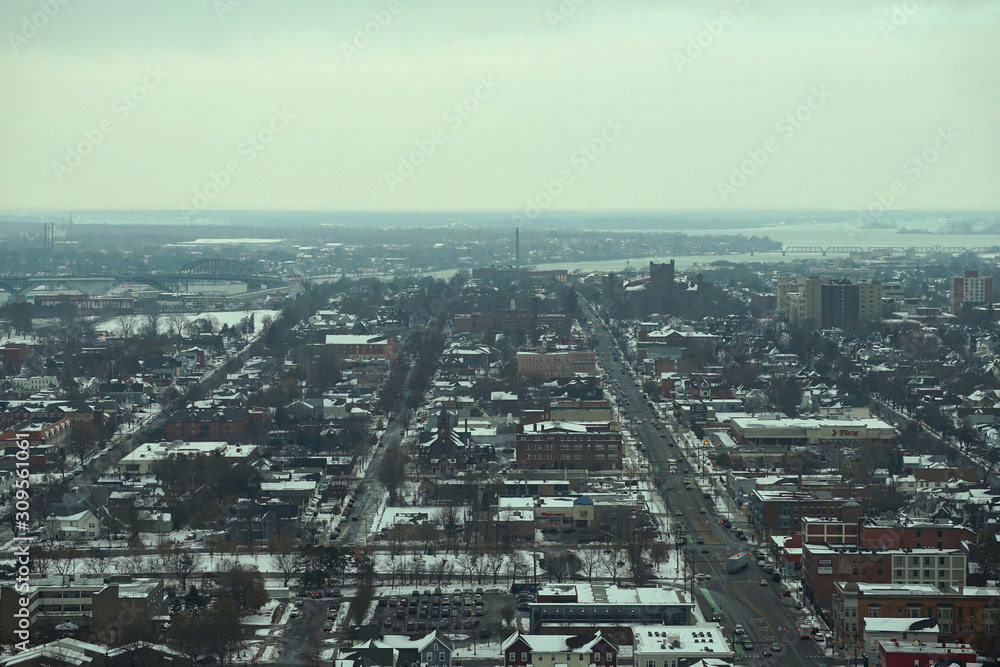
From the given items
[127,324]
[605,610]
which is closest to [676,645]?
[605,610]

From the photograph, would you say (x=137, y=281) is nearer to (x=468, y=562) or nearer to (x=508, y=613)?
(x=468, y=562)

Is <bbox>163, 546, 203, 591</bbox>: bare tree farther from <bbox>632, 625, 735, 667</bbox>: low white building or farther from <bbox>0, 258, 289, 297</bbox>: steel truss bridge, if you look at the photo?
<bbox>0, 258, 289, 297</bbox>: steel truss bridge

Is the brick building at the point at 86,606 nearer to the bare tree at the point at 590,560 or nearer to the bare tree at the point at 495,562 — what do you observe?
the bare tree at the point at 495,562

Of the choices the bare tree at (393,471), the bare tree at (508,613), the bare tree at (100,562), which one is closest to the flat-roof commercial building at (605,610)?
the bare tree at (508,613)

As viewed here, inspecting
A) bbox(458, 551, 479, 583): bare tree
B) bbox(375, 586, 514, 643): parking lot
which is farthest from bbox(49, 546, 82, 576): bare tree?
bbox(458, 551, 479, 583): bare tree

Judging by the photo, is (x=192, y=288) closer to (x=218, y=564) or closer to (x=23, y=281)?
(x=23, y=281)

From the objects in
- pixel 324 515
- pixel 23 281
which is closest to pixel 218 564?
pixel 324 515
